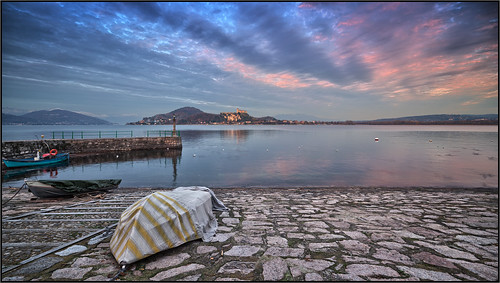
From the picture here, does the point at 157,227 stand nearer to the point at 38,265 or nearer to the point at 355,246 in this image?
the point at 38,265

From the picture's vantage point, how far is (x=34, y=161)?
19.6 meters

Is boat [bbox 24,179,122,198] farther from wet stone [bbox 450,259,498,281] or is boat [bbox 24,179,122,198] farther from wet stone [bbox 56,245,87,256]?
wet stone [bbox 450,259,498,281]

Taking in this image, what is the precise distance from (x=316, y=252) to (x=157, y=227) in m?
2.87

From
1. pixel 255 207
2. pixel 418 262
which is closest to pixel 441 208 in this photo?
pixel 418 262

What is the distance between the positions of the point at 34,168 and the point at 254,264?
25.6 m

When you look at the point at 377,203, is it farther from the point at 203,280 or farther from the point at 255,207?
the point at 203,280

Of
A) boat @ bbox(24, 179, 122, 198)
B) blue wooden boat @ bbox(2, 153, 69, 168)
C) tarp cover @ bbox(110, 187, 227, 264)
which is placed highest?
tarp cover @ bbox(110, 187, 227, 264)

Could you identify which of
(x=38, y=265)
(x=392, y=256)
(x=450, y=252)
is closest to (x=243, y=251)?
(x=392, y=256)

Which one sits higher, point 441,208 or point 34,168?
point 441,208

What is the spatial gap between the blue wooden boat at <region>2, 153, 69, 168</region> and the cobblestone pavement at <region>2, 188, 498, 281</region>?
2183cm

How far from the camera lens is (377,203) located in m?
7.38

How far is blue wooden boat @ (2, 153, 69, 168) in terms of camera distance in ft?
60.4

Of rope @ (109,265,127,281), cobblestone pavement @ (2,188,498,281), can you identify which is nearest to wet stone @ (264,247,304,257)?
cobblestone pavement @ (2,188,498,281)

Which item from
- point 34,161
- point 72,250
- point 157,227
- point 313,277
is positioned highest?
point 157,227
